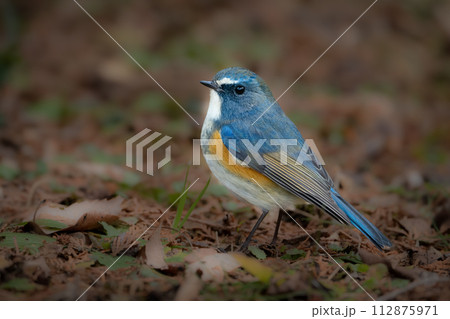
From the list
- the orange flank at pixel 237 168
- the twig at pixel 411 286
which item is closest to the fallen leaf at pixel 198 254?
the orange flank at pixel 237 168

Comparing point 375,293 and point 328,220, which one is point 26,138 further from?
point 375,293

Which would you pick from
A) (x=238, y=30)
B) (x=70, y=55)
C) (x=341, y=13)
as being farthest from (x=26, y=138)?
(x=341, y=13)

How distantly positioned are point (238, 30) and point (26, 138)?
5.23m

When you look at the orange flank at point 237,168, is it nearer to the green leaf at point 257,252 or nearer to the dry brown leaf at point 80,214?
the green leaf at point 257,252

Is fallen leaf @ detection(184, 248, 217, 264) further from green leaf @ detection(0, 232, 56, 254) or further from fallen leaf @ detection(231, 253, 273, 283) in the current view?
green leaf @ detection(0, 232, 56, 254)

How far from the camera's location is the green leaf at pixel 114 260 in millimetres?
3414

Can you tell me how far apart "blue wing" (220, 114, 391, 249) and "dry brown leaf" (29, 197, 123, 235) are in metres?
1.11

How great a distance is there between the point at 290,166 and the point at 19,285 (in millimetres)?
2184

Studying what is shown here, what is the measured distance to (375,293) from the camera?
3246mm

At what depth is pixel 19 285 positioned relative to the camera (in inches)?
121

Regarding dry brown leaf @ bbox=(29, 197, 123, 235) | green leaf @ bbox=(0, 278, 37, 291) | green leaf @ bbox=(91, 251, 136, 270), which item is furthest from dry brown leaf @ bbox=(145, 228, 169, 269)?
green leaf @ bbox=(0, 278, 37, 291)

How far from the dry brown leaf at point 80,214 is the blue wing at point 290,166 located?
111 cm

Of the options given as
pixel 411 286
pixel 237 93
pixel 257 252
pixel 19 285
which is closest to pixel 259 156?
pixel 237 93

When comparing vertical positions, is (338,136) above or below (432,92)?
below
